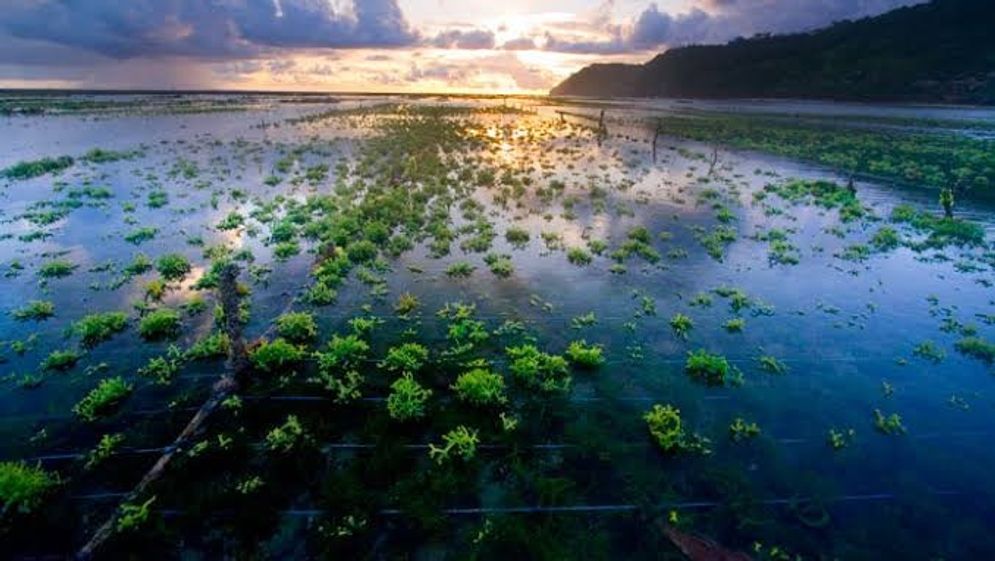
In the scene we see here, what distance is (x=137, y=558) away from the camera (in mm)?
8812

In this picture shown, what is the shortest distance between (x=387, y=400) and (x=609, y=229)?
65.7 feet

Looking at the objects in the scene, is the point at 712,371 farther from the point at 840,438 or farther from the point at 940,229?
the point at 940,229

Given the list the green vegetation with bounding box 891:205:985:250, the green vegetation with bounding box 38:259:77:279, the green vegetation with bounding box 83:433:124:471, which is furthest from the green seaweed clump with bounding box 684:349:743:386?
the green vegetation with bounding box 38:259:77:279

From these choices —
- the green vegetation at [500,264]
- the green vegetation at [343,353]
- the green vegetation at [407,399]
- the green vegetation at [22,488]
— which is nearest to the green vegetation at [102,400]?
the green vegetation at [22,488]

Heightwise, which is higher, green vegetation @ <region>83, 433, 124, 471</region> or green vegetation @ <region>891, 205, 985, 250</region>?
green vegetation @ <region>891, 205, 985, 250</region>

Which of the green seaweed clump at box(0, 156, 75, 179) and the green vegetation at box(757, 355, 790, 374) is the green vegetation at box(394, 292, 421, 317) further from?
the green seaweed clump at box(0, 156, 75, 179)

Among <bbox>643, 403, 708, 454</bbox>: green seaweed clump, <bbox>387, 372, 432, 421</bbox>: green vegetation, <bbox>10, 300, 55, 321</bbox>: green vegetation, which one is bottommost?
<bbox>643, 403, 708, 454</bbox>: green seaweed clump

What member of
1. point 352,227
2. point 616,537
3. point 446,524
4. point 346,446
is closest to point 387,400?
point 346,446

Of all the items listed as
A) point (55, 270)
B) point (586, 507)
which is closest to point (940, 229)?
point (586, 507)

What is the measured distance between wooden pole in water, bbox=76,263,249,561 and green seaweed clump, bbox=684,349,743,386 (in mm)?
13454

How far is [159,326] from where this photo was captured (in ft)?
52.8

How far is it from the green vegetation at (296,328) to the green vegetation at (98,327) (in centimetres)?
531

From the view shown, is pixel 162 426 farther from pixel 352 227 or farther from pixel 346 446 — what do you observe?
pixel 352 227

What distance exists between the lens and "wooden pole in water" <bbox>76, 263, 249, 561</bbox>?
920 centimetres
